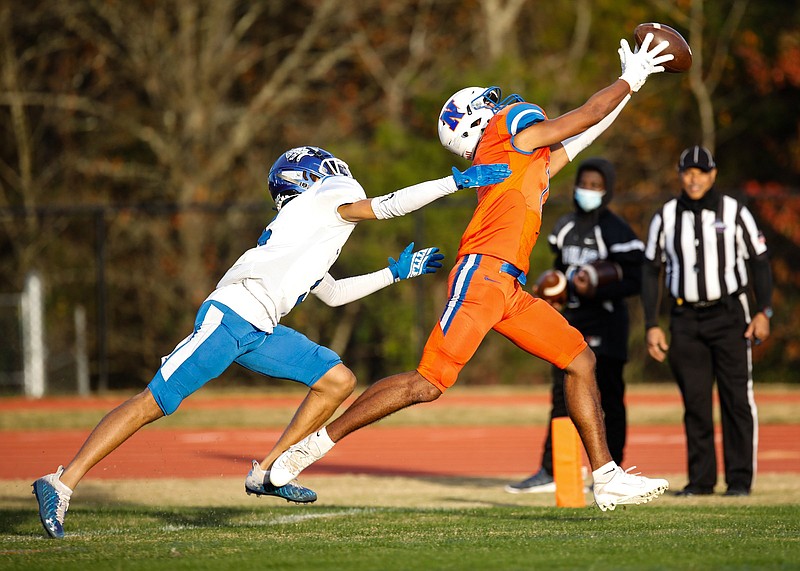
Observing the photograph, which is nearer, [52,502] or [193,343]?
[52,502]

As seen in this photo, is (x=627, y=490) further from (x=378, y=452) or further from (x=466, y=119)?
(x=378, y=452)

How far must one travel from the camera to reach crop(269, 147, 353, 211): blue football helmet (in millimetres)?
6621

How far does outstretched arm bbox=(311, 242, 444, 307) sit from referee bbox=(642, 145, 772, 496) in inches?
90.0

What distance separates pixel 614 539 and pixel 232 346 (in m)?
2.09

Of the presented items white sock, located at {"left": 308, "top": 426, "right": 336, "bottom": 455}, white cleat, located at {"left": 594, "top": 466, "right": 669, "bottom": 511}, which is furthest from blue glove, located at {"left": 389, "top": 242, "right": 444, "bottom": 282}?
white cleat, located at {"left": 594, "top": 466, "right": 669, "bottom": 511}

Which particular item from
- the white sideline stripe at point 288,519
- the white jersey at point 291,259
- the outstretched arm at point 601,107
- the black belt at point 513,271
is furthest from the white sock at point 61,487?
the outstretched arm at point 601,107

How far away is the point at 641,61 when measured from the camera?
643 cm

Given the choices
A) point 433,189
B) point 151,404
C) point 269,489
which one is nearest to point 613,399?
point 269,489

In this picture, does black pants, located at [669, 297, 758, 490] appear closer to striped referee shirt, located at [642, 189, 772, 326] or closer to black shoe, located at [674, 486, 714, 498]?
black shoe, located at [674, 486, 714, 498]

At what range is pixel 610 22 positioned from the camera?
25.3 metres

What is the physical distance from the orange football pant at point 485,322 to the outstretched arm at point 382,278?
1.24 ft

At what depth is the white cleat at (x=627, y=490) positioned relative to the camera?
6066mm

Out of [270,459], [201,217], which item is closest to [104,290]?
[201,217]

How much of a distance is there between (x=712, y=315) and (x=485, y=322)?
2825 mm
